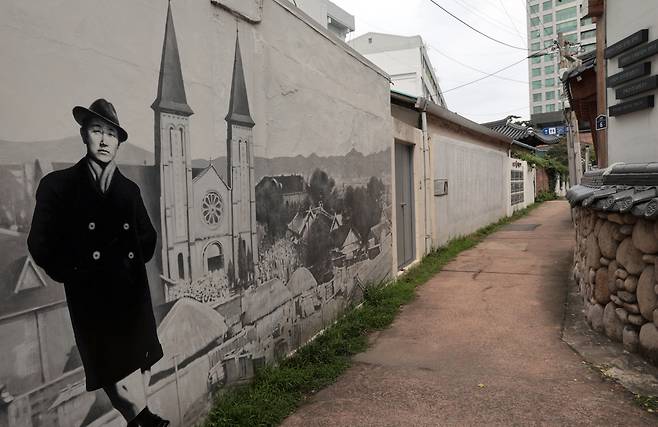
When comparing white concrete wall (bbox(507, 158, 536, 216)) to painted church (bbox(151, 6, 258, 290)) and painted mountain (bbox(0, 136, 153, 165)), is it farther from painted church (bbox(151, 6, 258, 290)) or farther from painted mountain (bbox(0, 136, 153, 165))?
painted mountain (bbox(0, 136, 153, 165))

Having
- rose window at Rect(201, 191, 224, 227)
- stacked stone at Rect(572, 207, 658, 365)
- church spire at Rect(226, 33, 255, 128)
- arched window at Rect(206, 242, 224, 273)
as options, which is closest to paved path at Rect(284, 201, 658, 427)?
stacked stone at Rect(572, 207, 658, 365)

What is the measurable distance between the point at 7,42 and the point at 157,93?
82 centimetres

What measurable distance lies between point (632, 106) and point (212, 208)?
15.7ft

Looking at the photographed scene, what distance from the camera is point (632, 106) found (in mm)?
5504

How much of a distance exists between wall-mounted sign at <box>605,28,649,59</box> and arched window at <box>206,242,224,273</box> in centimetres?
495

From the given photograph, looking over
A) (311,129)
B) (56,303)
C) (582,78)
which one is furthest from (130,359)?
(582,78)

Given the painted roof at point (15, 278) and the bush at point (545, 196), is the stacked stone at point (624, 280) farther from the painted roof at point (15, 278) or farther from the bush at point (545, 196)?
the bush at point (545, 196)

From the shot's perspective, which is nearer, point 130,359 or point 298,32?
point 130,359

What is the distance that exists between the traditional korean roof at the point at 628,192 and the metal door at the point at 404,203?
3082 millimetres

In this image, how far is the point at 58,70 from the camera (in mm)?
2131

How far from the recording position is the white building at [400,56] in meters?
47.2

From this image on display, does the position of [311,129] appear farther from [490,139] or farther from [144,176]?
[490,139]

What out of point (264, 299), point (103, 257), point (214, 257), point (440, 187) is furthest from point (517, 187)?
point (103, 257)

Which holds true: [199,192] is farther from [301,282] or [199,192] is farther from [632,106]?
[632,106]
